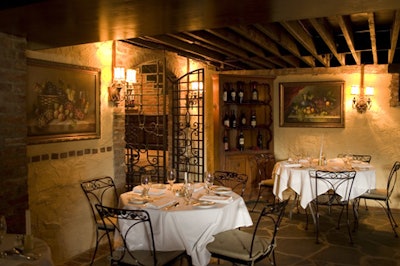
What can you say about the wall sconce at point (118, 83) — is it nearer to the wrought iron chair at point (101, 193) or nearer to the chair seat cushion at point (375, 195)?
the wrought iron chair at point (101, 193)

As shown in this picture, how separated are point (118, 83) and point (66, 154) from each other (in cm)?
118

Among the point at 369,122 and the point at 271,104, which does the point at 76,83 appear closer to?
the point at 271,104

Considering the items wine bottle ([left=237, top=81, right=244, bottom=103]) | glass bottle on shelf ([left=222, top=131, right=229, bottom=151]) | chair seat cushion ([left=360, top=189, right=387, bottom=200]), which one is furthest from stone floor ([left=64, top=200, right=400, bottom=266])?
wine bottle ([left=237, top=81, right=244, bottom=103])

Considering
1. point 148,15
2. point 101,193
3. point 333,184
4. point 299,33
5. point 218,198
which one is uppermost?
point 299,33

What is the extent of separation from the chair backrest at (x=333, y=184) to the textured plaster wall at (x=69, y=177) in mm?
2745

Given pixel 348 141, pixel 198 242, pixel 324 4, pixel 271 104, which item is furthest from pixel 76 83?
pixel 348 141

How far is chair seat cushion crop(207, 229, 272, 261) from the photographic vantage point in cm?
316

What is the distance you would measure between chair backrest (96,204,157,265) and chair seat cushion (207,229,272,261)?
529 mm

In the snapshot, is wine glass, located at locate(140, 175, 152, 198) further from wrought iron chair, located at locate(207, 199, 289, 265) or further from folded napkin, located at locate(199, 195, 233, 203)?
wrought iron chair, located at locate(207, 199, 289, 265)

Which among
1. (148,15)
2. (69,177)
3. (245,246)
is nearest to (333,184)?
(245,246)

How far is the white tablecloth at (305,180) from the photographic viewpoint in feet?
16.9

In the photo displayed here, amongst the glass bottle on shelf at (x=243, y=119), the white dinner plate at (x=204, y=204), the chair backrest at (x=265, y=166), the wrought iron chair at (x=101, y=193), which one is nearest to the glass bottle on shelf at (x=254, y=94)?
the glass bottle on shelf at (x=243, y=119)

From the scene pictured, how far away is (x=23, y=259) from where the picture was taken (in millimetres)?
2109

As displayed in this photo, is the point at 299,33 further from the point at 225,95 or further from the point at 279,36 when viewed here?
the point at 225,95
